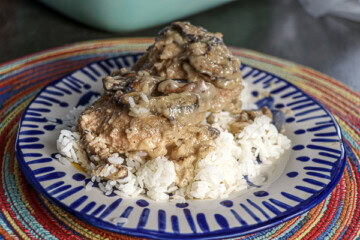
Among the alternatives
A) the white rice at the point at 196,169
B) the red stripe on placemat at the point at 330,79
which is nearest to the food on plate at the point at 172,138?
the white rice at the point at 196,169

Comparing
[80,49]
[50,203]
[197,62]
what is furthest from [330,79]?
[50,203]

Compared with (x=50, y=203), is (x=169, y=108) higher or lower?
higher

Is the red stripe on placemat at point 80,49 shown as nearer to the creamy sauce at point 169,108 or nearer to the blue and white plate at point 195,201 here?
the blue and white plate at point 195,201

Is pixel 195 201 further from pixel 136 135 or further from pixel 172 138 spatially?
pixel 136 135

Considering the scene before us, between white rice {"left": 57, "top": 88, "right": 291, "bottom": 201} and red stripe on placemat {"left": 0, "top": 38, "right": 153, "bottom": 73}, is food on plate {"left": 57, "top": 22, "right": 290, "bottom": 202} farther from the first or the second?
red stripe on placemat {"left": 0, "top": 38, "right": 153, "bottom": 73}

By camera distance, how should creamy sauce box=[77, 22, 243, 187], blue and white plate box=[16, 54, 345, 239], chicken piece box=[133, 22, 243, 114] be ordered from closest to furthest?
blue and white plate box=[16, 54, 345, 239]
creamy sauce box=[77, 22, 243, 187]
chicken piece box=[133, 22, 243, 114]

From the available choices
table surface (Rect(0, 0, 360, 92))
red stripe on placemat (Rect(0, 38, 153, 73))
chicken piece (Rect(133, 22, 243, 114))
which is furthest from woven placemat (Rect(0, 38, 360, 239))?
chicken piece (Rect(133, 22, 243, 114))
